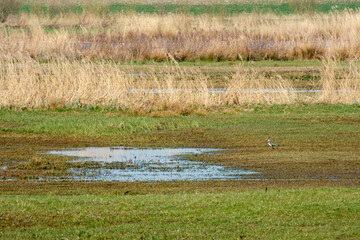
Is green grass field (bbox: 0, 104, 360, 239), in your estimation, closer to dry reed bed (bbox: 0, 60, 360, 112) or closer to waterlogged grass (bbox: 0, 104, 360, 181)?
waterlogged grass (bbox: 0, 104, 360, 181)

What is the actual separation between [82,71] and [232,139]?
7.06 m

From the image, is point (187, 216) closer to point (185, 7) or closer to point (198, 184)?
point (198, 184)

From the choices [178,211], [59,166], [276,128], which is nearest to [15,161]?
[59,166]

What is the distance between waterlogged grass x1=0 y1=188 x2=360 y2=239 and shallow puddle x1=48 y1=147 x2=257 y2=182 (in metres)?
2.15

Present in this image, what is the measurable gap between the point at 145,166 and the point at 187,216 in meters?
4.71

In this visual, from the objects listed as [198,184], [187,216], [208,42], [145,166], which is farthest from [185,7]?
[187,216]

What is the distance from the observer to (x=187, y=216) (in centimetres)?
854

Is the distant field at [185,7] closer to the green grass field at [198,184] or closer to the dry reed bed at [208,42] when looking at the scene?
the dry reed bed at [208,42]

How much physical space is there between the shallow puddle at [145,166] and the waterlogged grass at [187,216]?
2.15 m

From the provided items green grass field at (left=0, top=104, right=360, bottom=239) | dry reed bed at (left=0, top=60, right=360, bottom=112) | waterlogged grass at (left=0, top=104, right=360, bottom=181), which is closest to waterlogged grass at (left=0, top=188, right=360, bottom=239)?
green grass field at (left=0, top=104, right=360, bottom=239)

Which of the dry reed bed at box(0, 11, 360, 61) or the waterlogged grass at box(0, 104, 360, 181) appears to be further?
the dry reed bed at box(0, 11, 360, 61)

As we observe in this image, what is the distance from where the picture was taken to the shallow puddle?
39.7ft

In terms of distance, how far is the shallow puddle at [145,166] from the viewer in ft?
39.7

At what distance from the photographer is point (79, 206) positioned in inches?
354
